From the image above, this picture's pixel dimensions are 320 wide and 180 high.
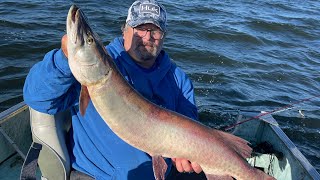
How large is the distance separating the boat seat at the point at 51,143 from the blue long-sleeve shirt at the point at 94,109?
0.12 m

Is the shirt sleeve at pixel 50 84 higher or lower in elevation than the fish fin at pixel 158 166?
higher

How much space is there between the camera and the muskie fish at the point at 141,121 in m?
2.56

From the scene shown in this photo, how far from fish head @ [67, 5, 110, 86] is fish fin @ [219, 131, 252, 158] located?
3.86 ft

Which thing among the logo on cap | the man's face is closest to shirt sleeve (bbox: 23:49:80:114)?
the man's face

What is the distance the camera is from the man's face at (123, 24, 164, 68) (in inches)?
139

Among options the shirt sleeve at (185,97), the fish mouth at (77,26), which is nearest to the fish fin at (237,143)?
the shirt sleeve at (185,97)

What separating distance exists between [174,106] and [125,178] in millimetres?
829

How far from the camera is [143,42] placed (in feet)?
11.5

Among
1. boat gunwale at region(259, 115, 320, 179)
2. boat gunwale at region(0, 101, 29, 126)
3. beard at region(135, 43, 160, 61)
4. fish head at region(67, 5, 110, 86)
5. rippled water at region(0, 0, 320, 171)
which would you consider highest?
fish head at region(67, 5, 110, 86)

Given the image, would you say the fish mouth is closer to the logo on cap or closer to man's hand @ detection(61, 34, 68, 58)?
man's hand @ detection(61, 34, 68, 58)

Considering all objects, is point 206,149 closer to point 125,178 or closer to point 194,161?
point 194,161

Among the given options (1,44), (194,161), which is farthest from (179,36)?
(194,161)

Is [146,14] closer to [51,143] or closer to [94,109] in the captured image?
[94,109]

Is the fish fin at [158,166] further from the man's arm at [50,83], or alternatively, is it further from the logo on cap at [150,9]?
the logo on cap at [150,9]
